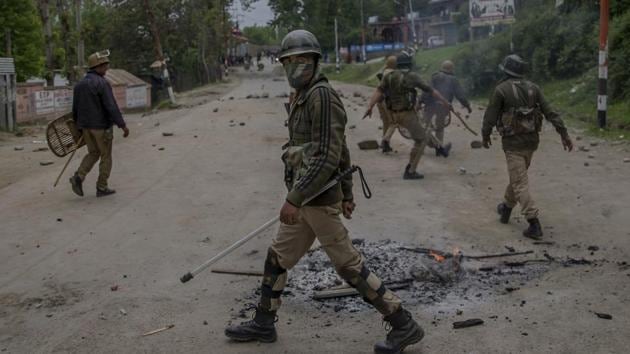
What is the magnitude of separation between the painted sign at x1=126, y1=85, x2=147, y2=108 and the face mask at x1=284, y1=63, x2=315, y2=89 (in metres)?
30.8

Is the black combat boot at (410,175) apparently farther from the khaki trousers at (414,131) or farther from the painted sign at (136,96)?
the painted sign at (136,96)

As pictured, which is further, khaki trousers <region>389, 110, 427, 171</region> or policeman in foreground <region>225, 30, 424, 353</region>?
khaki trousers <region>389, 110, 427, 171</region>

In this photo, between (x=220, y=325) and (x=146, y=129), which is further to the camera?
(x=146, y=129)

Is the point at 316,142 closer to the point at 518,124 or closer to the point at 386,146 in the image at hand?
the point at 518,124

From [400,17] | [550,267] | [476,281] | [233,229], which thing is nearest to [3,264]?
[233,229]

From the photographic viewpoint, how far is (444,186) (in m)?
9.90

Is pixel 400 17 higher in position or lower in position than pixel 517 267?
higher

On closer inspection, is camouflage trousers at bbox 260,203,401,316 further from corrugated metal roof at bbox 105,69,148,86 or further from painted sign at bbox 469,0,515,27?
corrugated metal roof at bbox 105,69,148,86

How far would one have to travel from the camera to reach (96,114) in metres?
9.62

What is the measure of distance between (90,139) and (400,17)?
76.3 m

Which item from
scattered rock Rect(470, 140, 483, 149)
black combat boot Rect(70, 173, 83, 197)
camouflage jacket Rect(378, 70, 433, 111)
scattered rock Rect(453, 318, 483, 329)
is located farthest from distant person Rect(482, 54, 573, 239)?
scattered rock Rect(470, 140, 483, 149)

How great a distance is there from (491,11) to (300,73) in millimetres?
26665

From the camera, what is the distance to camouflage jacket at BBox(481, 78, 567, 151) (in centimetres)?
721

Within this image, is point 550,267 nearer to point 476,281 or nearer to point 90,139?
point 476,281
